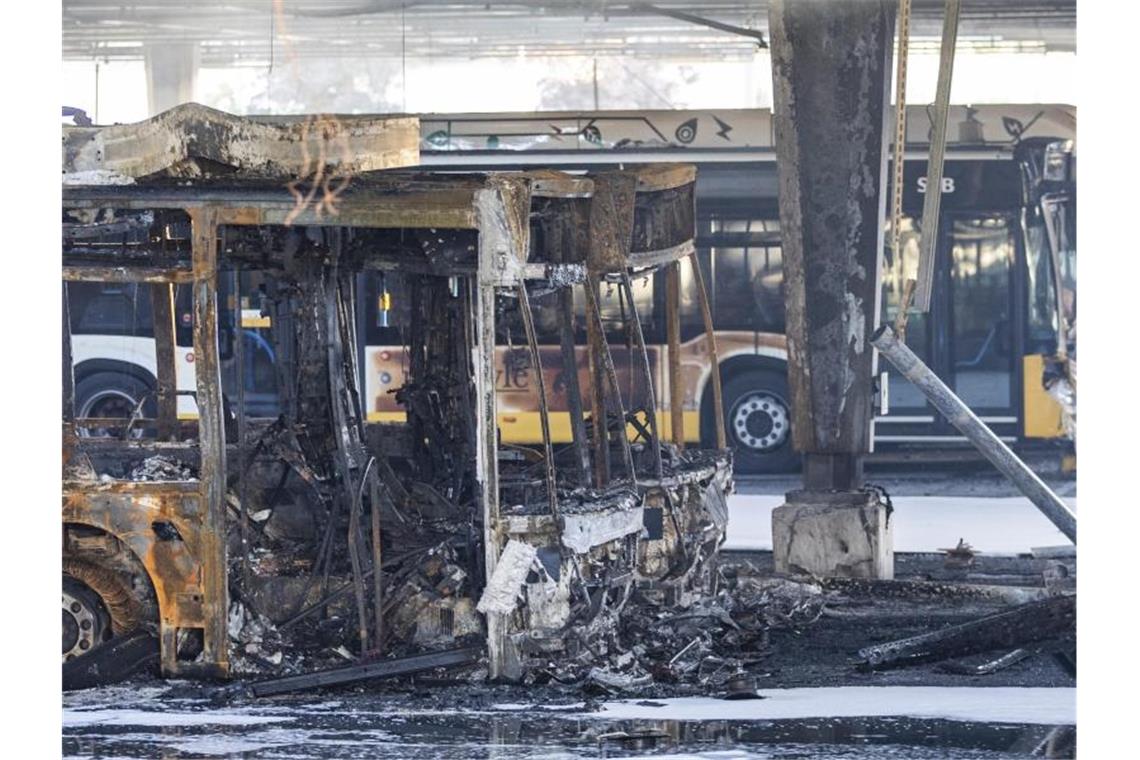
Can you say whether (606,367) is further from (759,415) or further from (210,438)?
(759,415)

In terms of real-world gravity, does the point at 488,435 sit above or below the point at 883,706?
above

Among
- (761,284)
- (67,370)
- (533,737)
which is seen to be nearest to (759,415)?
(761,284)

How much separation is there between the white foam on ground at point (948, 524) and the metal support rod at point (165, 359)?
4198 mm

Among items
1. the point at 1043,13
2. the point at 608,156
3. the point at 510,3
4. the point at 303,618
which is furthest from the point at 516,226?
the point at 1043,13

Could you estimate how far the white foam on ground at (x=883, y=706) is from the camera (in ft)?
27.4

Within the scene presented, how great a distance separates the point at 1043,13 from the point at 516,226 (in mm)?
17009

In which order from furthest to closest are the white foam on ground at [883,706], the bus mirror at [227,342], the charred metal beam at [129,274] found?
the bus mirror at [227,342] → the charred metal beam at [129,274] → the white foam on ground at [883,706]

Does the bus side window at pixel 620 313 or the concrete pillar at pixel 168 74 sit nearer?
the bus side window at pixel 620 313

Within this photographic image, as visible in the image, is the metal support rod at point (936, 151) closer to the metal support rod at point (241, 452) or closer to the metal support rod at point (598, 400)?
the metal support rod at point (598, 400)

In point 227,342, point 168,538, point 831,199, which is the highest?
point 831,199

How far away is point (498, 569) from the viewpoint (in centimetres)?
867

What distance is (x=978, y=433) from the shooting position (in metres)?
10.6

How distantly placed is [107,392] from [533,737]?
34.6ft

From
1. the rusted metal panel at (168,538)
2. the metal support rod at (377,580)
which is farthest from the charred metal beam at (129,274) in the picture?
the metal support rod at (377,580)
